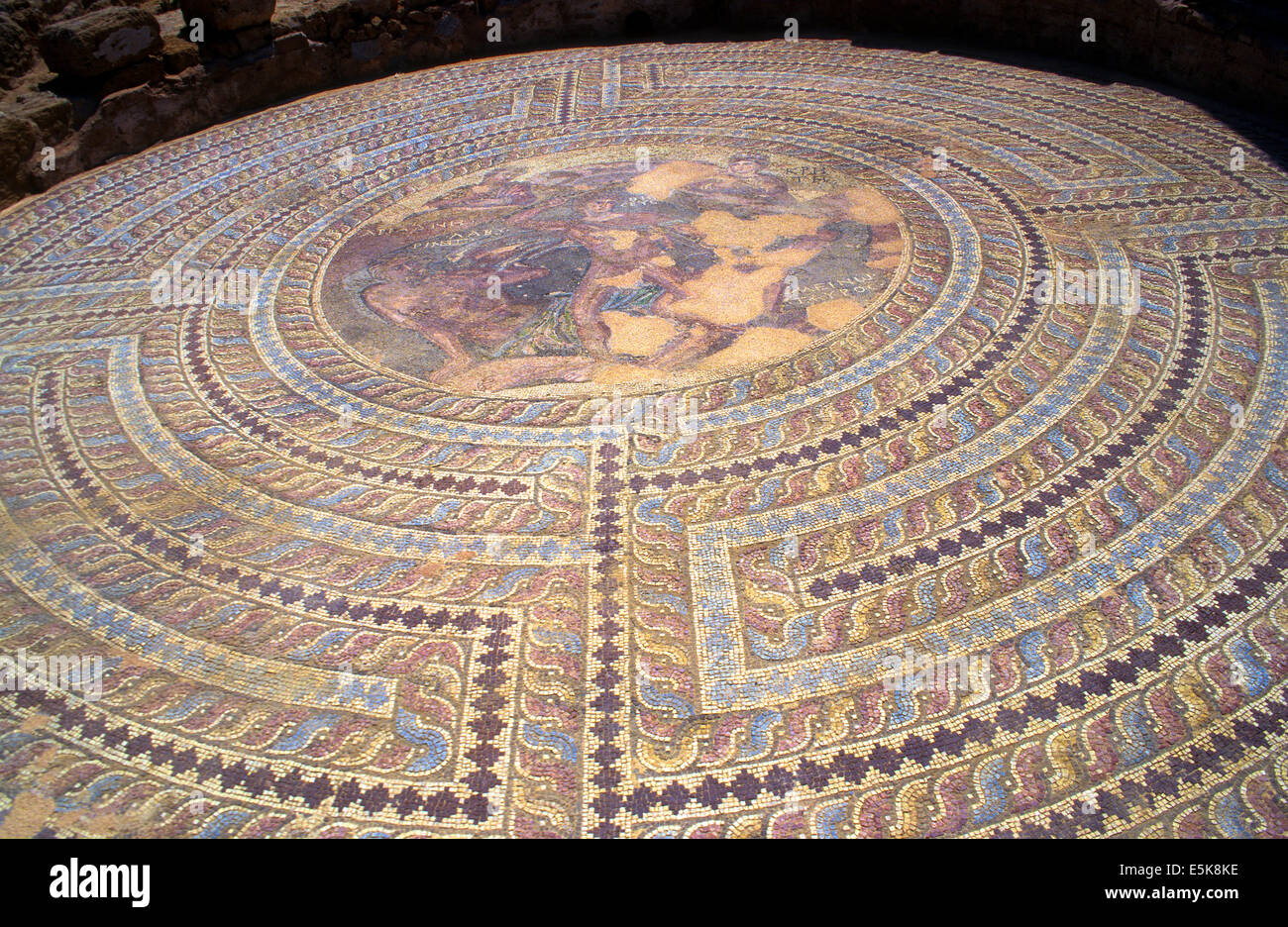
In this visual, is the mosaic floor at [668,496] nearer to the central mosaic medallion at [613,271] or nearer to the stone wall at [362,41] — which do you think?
the central mosaic medallion at [613,271]

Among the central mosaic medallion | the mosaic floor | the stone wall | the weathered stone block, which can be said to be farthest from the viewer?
the weathered stone block

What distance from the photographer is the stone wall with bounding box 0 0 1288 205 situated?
7.91 meters

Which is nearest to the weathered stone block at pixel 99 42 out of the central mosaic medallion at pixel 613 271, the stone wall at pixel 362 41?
the stone wall at pixel 362 41

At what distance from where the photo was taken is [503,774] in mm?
3281

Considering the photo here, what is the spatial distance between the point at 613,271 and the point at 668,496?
2.29 m

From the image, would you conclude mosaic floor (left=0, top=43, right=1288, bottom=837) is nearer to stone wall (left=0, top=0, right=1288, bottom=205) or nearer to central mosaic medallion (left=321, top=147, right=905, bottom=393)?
central mosaic medallion (left=321, top=147, right=905, bottom=393)

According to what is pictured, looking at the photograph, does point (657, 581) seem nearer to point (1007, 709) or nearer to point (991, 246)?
point (1007, 709)

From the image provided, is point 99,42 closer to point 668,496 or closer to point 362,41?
point 362,41

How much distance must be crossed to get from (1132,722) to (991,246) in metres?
3.79

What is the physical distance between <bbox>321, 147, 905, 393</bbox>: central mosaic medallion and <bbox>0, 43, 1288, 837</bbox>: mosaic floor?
4cm

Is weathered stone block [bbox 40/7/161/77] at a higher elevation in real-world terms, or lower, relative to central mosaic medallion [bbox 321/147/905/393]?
higher

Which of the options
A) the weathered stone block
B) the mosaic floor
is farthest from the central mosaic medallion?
the weathered stone block

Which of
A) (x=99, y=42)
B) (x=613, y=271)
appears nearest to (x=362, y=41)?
(x=99, y=42)
